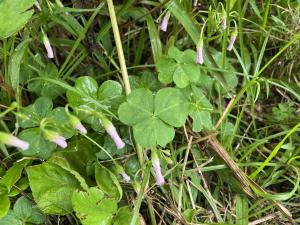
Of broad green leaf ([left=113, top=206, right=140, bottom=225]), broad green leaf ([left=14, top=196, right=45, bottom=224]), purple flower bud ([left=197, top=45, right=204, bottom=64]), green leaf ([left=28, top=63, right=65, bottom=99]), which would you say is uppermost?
green leaf ([left=28, top=63, right=65, bottom=99])

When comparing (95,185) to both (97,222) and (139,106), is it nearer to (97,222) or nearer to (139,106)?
(97,222)

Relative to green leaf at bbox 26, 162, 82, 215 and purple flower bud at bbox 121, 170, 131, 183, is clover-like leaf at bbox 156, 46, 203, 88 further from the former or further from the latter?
green leaf at bbox 26, 162, 82, 215

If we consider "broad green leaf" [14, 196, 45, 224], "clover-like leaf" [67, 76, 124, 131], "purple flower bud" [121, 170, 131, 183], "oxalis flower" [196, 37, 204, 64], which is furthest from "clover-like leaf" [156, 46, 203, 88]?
"broad green leaf" [14, 196, 45, 224]

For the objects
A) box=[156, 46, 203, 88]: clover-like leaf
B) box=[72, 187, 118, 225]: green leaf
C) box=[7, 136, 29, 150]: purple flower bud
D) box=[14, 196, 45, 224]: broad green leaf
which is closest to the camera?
box=[7, 136, 29, 150]: purple flower bud

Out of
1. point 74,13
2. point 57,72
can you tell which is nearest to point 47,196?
point 57,72

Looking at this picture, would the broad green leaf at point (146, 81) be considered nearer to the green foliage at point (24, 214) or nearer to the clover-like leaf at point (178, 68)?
the clover-like leaf at point (178, 68)

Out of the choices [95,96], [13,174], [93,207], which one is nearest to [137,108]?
[95,96]
